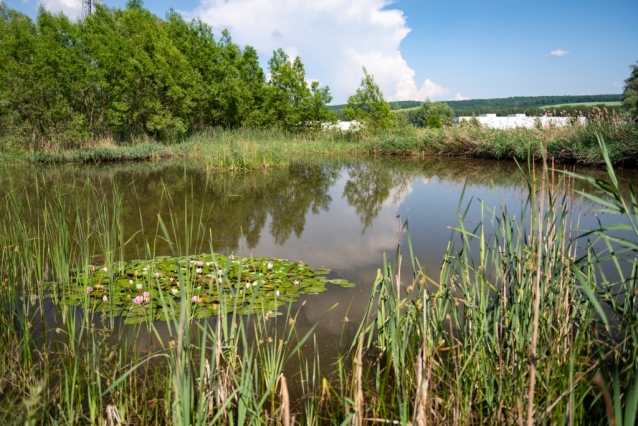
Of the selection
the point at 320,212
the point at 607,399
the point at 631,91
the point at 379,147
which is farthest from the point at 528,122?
the point at 631,91

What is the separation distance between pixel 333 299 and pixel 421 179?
7694 millimetres

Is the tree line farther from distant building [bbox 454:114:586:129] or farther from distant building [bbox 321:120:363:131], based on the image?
distant building [bbox 454:114:586:129]

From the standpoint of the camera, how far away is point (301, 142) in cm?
1953

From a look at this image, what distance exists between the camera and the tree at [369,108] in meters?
21.6

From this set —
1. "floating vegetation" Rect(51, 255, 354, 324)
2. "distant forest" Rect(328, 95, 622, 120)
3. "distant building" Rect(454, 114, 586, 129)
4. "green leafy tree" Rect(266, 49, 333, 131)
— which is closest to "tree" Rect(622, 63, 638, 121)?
"distant forest" Rect(328, 95, 622, 120)

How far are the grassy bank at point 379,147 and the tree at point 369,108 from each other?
106cm

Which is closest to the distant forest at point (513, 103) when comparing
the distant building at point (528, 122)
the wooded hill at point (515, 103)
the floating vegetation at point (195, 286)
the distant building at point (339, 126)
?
the wooded hill at point (515, 103)

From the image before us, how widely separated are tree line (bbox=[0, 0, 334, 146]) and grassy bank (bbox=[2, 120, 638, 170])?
1248 millimetres

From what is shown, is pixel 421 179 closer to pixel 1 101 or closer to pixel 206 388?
pixel 206 388

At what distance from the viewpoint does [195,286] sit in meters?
3.32

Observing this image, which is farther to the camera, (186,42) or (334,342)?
(186,42)

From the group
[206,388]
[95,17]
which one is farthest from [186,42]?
[206,388]

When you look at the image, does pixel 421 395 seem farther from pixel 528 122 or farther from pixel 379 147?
pixel 379 147

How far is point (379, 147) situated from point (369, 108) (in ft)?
12.7
